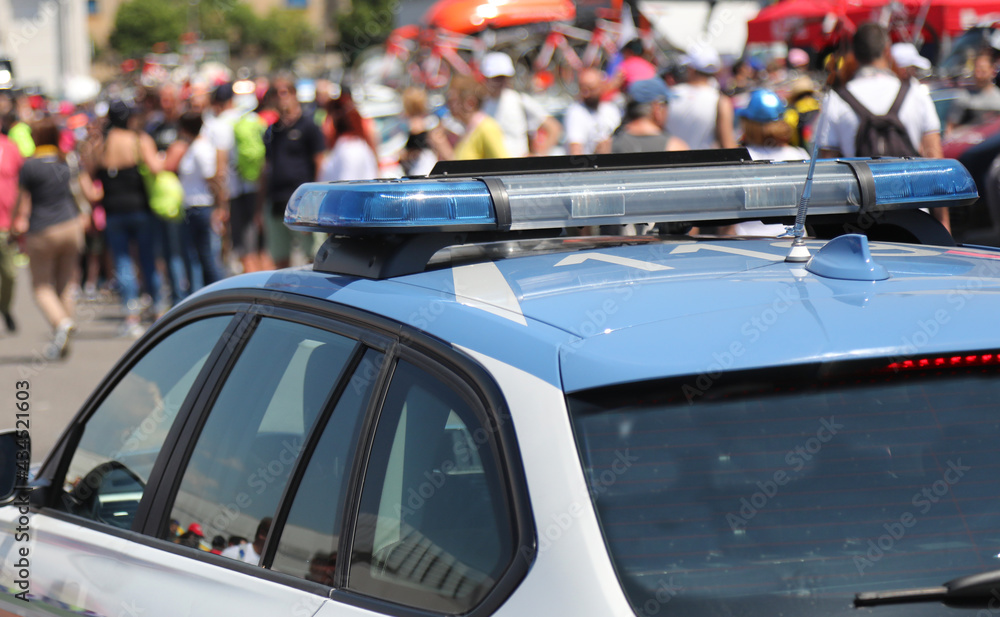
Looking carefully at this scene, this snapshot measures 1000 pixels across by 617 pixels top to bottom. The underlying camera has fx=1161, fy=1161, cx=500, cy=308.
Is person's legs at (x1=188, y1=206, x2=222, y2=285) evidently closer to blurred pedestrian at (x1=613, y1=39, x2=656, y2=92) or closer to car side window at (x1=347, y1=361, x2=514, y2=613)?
blurred pedestrian at (x1=613, y1=39, x2=656, y2=92)

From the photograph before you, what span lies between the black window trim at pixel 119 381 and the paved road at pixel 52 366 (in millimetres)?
3122

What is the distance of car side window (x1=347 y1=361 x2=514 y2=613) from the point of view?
1.61 metres

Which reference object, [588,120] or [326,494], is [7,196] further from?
[326,494]

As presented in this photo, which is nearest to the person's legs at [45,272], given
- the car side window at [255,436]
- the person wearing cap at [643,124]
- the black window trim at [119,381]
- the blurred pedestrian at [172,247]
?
the blurred pedestrian at [172,247]

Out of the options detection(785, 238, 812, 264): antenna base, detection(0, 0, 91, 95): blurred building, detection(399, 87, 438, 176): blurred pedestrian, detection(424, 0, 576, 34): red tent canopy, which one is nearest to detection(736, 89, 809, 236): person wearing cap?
detection(399, 87, 438, 176): blurred pedestrian

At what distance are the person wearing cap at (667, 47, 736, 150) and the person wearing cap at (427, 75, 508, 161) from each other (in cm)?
119

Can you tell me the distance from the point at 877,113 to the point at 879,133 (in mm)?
158

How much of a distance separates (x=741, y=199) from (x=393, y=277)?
0.70 metres

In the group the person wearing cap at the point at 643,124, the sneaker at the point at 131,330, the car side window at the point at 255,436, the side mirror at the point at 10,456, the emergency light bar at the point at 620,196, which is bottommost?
the sneaker at the point at 131,330

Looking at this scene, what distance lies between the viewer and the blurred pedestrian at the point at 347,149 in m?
8.80

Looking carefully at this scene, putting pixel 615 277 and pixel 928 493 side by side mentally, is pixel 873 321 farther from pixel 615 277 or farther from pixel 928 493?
pixel 615 277

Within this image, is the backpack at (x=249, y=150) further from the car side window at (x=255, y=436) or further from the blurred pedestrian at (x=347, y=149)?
the car side window at (x=255, y=436)

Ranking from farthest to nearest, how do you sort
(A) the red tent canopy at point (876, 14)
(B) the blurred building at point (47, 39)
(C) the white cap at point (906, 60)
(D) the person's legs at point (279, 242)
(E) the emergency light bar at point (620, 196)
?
(B) the blurred building at point (47, 39) → (A) the red tent canopy at point (876, 14) → (D) the person's legs at point (279, 242) → (C) the white cap at point (906, 60) → (E) the emergency light bar at point (620, 196)

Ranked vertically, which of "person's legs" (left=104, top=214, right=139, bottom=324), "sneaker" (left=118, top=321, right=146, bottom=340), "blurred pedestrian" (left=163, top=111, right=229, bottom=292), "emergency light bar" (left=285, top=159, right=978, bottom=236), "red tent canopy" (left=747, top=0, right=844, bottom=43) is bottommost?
"sneaker" (left=118, top=321, right=146, bottom=340)
